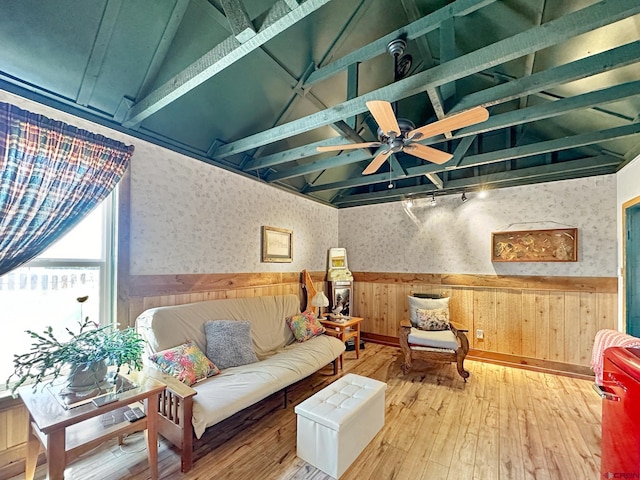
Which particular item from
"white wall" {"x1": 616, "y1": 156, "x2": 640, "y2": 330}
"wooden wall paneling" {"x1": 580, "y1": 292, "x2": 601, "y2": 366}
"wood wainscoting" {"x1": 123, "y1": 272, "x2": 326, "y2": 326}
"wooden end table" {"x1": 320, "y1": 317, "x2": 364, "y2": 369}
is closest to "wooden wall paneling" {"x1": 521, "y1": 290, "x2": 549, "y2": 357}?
"wooden wall paneling" {"x1": 580, "y1": 292, "x2": 601, "y2": 366}

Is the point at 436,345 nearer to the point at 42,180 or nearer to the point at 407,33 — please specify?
the point at 407,33

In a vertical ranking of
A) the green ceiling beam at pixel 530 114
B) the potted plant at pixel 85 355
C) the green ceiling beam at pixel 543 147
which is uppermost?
the green ceiling beam at pixel 530 114

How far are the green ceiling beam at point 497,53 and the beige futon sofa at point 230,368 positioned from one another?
1937 mm

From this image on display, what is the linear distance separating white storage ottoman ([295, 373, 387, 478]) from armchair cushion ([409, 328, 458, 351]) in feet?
4.53

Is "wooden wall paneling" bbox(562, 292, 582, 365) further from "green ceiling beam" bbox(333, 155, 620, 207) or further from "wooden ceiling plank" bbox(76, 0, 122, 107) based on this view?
"wooden ceiling plank" bbox(76, 0, 122, 107)

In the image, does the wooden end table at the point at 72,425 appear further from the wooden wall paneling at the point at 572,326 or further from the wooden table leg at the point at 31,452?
the wooden wall paneling at the point at 572,326

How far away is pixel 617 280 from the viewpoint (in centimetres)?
325

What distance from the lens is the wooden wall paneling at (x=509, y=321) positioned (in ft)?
12.4

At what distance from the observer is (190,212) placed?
2889 mm

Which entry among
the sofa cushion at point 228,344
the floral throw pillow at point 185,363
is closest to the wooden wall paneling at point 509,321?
the sofa cushion at point 228,344

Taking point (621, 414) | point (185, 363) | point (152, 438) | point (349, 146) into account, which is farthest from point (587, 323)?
point (152, 438)

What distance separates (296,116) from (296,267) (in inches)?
87.8

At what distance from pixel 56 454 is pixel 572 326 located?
4997 millimetres

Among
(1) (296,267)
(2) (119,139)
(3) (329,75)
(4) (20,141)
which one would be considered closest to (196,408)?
(4) (20,141)
